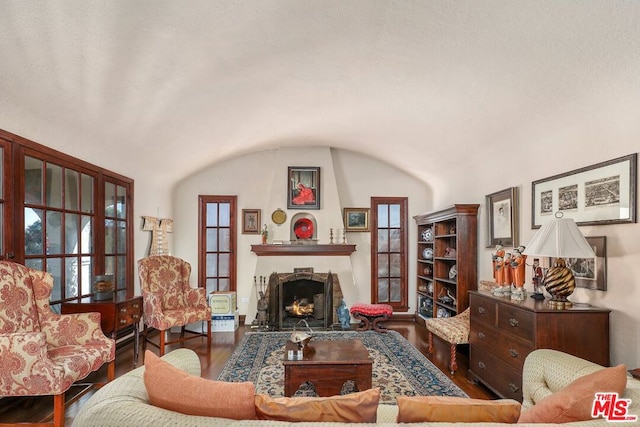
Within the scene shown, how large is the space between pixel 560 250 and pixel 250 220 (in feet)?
16.1

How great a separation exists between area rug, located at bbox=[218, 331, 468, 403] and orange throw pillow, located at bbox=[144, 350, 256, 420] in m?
2.13

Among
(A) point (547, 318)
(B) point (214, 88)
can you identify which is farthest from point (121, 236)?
(A) point (547, 318)

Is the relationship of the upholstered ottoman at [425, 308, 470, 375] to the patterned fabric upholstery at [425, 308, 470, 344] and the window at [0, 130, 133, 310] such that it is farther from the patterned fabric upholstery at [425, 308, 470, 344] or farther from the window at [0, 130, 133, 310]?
the window at [0, 130, 133, 310]

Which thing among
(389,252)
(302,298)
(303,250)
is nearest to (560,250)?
(303,250)

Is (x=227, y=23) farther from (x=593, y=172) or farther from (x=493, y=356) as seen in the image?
(x=493, y=356)

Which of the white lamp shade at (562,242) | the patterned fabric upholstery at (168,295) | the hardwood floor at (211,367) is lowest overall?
the hardwood floor at (211,367)

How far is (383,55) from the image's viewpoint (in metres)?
2.92

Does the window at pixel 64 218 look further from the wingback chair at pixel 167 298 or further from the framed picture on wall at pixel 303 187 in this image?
the framed picture on wall at pixel 303 187

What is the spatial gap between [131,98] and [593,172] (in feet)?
12.1

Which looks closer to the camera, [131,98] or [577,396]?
[577,396]

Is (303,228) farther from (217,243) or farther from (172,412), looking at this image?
(172,412)

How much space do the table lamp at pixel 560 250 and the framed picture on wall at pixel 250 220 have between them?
464cm

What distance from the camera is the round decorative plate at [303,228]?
21.5 feet

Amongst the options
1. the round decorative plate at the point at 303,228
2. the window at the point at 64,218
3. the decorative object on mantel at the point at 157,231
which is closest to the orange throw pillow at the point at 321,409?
the window at the point at 64,218
